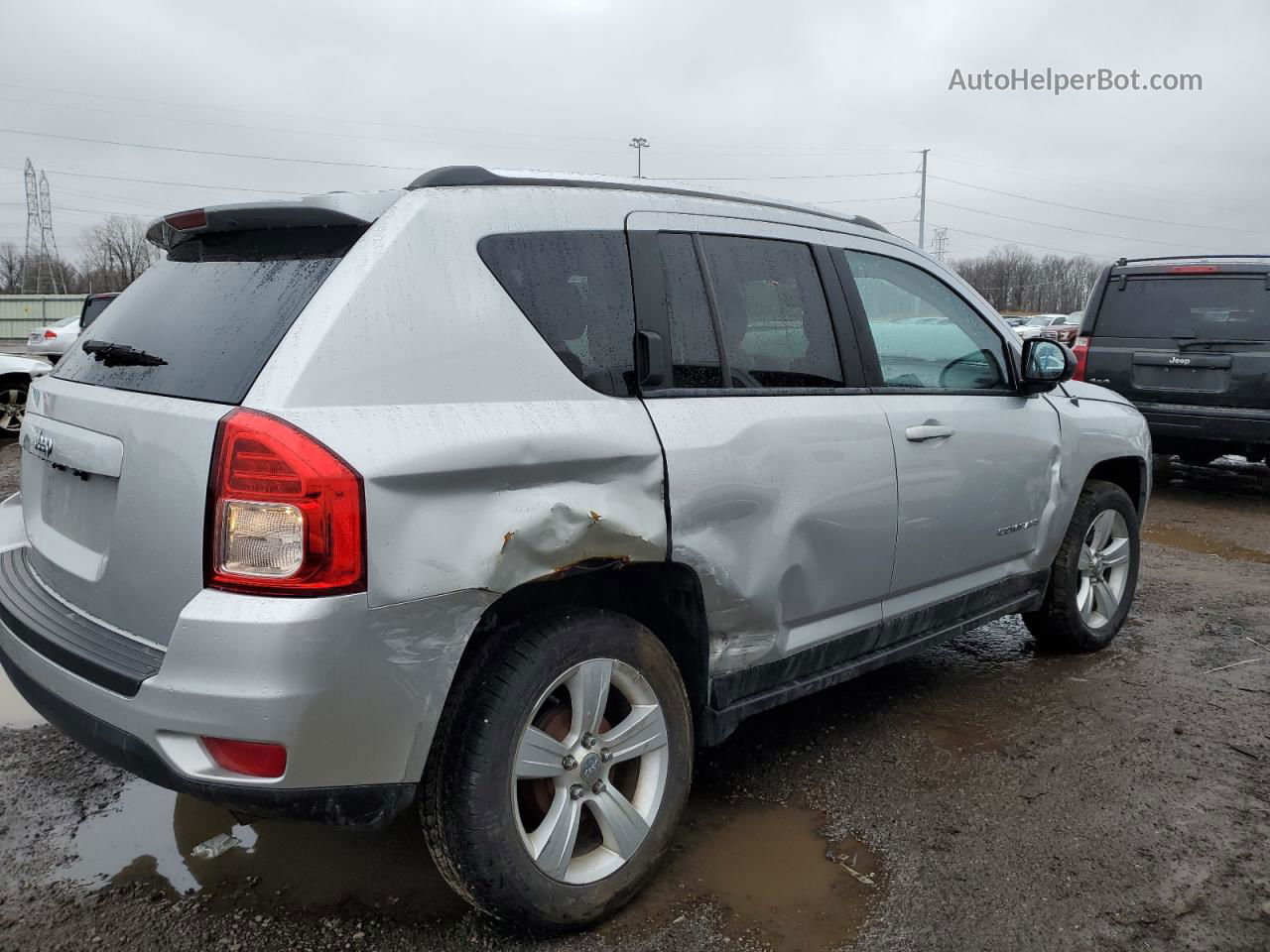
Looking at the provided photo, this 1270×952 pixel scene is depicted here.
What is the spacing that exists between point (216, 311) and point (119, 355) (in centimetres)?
35

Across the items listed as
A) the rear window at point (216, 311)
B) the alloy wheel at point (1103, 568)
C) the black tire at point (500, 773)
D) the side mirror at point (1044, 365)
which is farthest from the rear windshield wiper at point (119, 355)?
the alloy wheel at point (1103, 568)

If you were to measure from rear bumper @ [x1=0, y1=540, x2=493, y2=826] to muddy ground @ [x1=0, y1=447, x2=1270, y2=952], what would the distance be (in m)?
0.59

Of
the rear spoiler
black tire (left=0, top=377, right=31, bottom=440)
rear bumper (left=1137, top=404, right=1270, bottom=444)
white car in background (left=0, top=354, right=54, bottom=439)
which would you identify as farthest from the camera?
black tire (left=0, top=377, right=31, bottom=440)

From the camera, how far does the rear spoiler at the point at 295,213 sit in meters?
2.27

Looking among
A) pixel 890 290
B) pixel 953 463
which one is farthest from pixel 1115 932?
pixel 890 290

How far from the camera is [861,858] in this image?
282cm

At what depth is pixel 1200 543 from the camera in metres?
6.92

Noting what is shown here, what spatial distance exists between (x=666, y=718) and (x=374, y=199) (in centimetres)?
149

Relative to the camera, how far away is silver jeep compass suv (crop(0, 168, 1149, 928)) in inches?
78.2

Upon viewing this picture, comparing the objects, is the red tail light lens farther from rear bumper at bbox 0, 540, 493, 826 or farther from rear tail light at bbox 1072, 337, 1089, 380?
rear tail light at bbox 1072, 337, 1089, 380

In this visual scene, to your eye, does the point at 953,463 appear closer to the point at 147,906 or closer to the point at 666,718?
the point at 666,718

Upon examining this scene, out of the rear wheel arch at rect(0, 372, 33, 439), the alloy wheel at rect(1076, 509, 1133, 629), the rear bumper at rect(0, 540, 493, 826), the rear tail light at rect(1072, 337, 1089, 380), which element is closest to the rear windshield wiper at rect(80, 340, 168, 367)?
the rear bumper at rect(0, 540, 493, 826)

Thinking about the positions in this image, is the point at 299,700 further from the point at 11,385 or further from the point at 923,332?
the point at 11,385

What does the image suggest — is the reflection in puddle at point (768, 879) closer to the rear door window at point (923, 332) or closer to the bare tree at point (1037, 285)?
the rear door window at point (923, 332)
